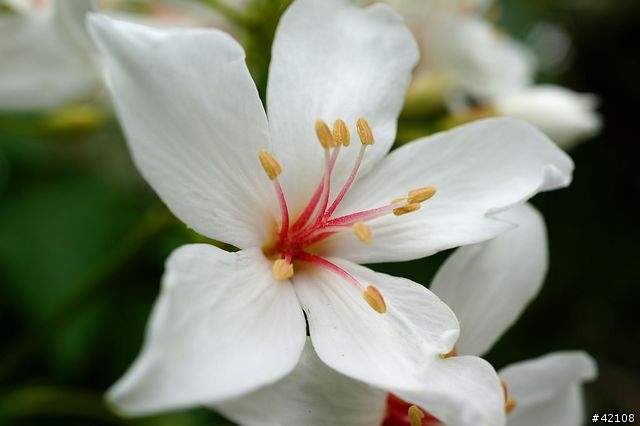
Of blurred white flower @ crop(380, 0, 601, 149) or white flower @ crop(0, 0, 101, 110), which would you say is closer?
white flower @ crop(0, 0, 101, 110)

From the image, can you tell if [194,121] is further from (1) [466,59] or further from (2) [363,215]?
(1) [466,59]

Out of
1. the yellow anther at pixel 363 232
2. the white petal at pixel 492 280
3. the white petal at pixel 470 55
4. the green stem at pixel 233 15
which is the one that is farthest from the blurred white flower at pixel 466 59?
the yellow anther at pixel 363 232

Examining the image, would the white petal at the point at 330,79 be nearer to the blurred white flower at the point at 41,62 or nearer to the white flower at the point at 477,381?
the white flower at the point at 477,381

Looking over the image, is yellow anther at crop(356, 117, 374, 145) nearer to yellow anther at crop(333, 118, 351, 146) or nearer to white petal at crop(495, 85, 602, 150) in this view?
yellow anther at crop(333, 118, 351, 146)

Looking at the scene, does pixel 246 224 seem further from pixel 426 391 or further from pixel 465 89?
pixel 465 89

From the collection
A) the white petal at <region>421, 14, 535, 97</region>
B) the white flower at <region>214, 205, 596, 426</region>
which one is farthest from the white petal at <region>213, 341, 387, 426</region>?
the white petal at <region>421, 14, 535, 97</region>

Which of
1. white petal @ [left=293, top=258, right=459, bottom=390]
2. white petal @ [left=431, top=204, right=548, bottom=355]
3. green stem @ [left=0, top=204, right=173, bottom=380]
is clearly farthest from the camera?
green stem @ [left=0, top=204, right=173, bottom=380]
